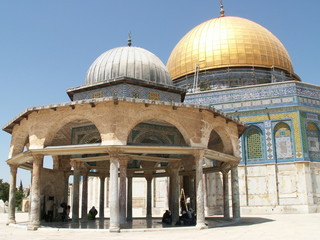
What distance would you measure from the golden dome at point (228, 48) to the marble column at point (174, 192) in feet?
42.3

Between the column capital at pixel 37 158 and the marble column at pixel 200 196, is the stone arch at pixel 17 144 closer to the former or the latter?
the column capital at pixel 37 158

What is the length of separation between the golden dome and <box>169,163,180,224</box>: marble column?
12887 mm

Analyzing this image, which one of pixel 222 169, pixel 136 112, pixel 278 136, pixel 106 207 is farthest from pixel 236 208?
pixel 106 207

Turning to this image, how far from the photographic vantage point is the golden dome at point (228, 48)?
26.8 metres

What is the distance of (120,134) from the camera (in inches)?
454

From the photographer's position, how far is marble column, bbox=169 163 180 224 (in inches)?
582

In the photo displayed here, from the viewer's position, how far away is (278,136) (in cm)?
2205

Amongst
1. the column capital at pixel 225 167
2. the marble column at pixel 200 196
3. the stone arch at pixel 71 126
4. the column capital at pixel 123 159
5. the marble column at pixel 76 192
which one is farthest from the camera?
the column capital at pixel 225 167

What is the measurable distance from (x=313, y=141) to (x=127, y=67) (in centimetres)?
1308

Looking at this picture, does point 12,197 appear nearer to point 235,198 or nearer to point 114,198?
point 114,198

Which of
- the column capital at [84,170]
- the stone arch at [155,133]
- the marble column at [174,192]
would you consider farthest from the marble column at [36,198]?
the marble column at [174,192]

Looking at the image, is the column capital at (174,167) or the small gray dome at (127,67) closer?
the small gray dome at (127,67)

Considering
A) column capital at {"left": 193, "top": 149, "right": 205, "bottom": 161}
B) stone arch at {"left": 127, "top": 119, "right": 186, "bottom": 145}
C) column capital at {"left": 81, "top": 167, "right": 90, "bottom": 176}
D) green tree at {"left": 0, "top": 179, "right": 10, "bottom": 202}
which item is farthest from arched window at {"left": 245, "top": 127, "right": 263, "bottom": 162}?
green tree at {"left": 0, "top": 179, "right": 10, "bottom": 202}

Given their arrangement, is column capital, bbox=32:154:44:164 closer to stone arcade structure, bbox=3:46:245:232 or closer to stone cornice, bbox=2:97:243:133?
stone arcade structure, bbox=3:46:245:232
